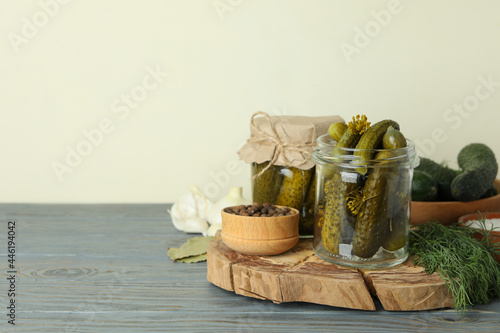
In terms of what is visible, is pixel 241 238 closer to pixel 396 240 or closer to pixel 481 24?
pixel 396 240

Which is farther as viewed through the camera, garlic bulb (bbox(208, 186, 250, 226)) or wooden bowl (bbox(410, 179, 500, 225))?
garlic bulb (bbox(208, 186, 250, 226))

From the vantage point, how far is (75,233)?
1.20m

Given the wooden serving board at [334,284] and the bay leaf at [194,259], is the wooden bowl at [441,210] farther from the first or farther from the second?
the bay leaf at [194,259]

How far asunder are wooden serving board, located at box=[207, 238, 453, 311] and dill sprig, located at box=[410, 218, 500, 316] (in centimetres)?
2

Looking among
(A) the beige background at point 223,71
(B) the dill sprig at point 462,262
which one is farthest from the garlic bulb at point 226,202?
(B) the dill sprig at point 462,262

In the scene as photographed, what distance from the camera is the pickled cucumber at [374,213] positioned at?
31.1 inches

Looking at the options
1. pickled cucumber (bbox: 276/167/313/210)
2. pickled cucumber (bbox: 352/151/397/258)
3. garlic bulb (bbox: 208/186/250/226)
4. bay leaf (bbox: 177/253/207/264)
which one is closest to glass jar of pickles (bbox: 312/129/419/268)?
pickled cucumber (bbox: 352/151/397/258)

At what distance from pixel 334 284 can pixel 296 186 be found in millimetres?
255

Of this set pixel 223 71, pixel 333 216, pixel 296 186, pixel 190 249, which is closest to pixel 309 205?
pixel 296 186

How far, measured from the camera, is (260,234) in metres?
0.85

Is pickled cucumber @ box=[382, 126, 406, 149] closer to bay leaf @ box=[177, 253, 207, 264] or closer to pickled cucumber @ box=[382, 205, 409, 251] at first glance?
pickled cucumber @ box=[382, 205, 409, 251]

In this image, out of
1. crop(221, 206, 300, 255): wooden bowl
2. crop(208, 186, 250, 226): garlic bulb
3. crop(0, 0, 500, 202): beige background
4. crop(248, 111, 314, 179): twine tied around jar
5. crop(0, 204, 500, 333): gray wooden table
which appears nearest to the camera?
crop(0, 204, 500, 333): gray wooden table

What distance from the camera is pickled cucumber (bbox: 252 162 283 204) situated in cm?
99

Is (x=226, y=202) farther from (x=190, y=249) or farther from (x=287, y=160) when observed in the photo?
(x=287, y=160)
